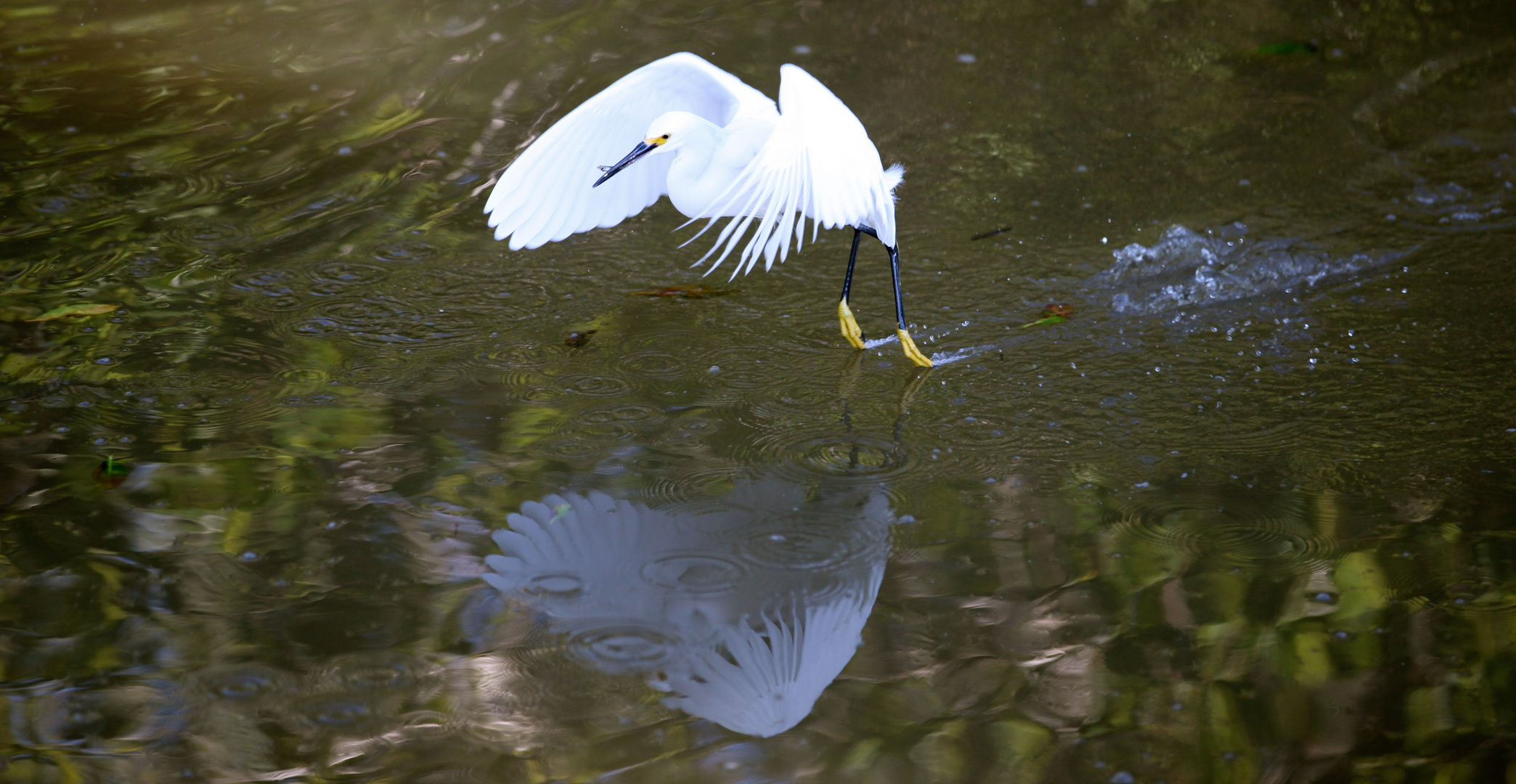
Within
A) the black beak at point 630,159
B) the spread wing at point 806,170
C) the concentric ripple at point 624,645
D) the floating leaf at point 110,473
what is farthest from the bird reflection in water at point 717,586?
the floating leaf at point 110,473

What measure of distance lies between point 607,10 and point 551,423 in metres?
2.75

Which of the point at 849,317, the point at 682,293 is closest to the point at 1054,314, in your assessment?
the point at 849,317

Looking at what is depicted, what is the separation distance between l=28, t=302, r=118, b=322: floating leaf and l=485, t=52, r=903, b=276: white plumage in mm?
1176

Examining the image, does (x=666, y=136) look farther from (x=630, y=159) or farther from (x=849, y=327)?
(x=849, y=327)

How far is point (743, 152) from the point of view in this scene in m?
2.56

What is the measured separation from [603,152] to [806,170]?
2.50 ft

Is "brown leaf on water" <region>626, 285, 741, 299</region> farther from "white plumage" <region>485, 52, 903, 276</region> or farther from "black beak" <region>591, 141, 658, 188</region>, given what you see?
"black beak" <region>591, 141, 658, 188</region>

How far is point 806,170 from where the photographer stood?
7.34ft

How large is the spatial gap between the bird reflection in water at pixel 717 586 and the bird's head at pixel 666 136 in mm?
772

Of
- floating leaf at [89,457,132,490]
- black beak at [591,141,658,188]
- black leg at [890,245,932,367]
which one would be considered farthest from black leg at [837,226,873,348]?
floating leaf at [89,457,132,490]

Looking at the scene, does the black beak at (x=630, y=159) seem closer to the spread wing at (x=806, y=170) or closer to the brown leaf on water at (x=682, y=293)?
the spread wing at (x=806, y=170)

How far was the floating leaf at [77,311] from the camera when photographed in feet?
9.68

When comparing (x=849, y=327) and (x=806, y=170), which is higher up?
(x=806, y=170)

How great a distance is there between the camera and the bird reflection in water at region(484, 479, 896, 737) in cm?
193
